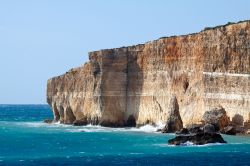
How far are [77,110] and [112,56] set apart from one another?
8698 mm

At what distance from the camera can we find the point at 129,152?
4209 cm

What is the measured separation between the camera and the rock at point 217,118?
51.8m

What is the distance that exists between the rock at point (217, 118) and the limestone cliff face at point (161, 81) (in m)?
0.66

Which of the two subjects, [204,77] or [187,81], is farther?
[187,81]

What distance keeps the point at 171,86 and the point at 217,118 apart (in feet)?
39.1

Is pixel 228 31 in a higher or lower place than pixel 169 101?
higher

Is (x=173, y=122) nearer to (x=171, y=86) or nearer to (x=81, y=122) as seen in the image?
(x=171, y=86)

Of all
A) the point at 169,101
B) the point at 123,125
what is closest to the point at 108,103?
the point at 123,125

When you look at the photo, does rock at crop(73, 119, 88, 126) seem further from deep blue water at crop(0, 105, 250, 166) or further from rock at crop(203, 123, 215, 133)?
rock at crop(203, 123, 215, 133)

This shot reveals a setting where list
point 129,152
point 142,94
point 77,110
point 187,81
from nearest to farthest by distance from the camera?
point 129,152
point 187,81
point 142,94
point 77,110

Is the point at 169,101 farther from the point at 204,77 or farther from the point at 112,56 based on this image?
the point at 112,56

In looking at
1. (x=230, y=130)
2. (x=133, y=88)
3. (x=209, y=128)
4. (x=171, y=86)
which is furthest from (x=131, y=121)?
(x=209, y=128)

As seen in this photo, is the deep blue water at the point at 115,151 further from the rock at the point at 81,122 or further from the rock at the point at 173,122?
the rock at the point at 81,122

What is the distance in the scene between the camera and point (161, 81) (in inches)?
2562
